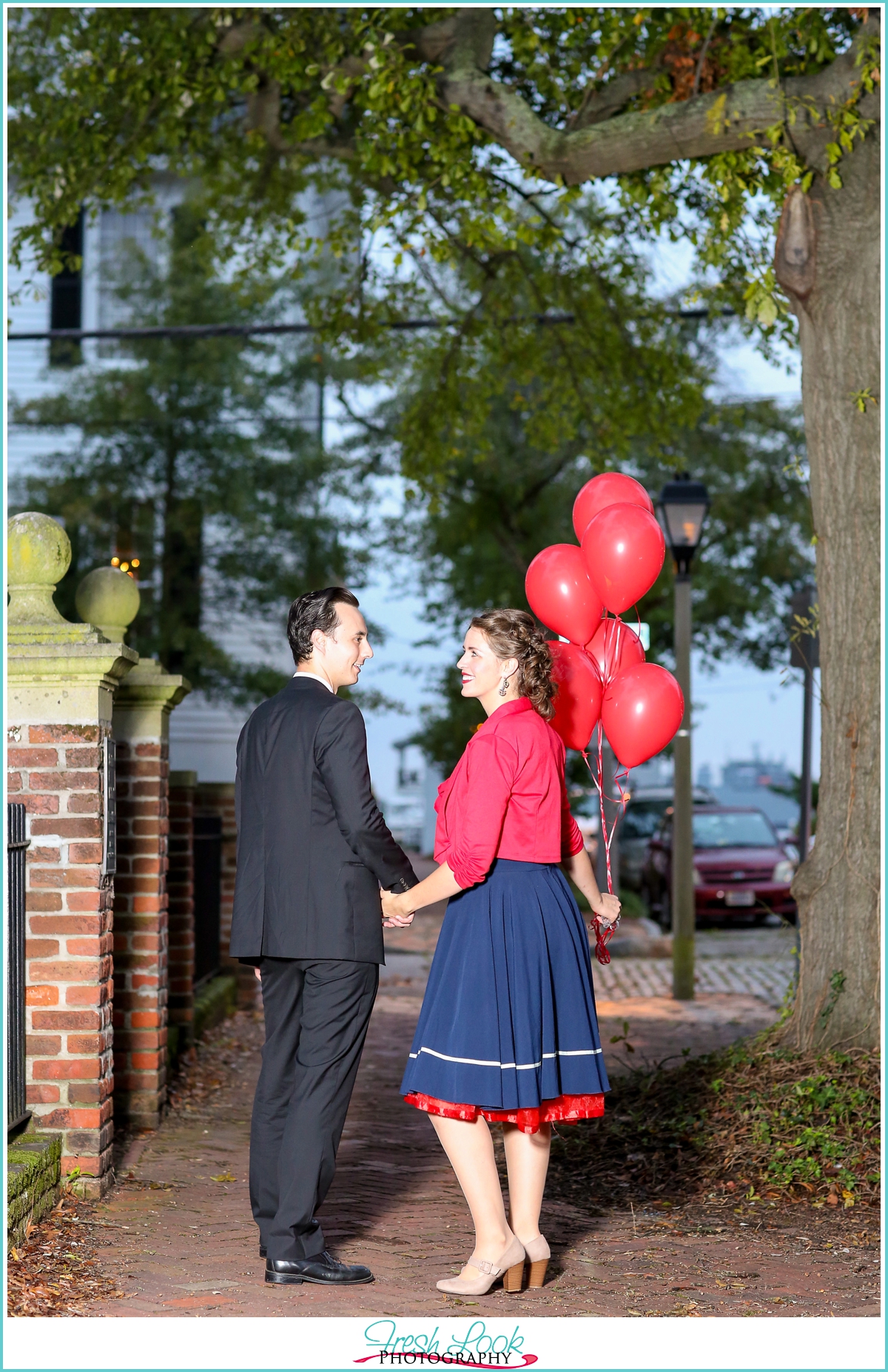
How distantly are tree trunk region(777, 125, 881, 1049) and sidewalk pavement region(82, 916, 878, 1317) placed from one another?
1.24 m

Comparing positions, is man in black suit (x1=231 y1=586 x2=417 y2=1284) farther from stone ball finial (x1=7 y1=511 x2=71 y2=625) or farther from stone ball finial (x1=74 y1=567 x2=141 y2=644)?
stone ball finial (x1=74 y1=567 x2=141 y2=644)

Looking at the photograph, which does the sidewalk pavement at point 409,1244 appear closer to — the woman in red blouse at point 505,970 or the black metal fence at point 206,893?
the woman in red blouse at point 505,970

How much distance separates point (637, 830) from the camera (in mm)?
20547

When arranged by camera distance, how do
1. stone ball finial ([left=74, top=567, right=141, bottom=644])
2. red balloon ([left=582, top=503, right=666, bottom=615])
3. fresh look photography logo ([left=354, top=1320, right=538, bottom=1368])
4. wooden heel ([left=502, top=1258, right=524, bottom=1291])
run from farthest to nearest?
stone ball finial ([left=74, top=567, right=141, bottom=644]) → red balloon ([left=582, top=503, right=666, bottom=615]) → wooden heel ([left=502, top=1258, right=524, bottom=1291]) → fresh look photography logo ([left=354, top=1320, right=538, bottom=1368])

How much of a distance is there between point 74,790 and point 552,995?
1953 millimetres

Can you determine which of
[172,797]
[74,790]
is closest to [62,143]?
[172,797]

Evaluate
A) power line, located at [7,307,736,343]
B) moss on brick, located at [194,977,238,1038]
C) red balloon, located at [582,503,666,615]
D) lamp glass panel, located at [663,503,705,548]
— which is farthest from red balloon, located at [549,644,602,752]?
power line, located at [7,307,736,343]

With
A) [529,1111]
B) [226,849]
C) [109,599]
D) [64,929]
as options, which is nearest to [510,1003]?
[529,1111]

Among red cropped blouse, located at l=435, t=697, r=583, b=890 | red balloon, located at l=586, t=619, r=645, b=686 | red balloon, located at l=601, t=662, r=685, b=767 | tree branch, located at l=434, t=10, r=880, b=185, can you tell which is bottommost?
red cropped blouse, located at l=435, t=697, r=583, b=890

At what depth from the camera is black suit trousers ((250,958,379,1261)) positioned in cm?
417

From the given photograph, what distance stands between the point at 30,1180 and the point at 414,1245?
1253mm

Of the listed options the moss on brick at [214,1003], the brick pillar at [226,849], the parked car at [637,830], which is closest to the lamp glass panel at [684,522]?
the brick pillar at [226,849]

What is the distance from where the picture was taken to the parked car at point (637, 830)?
19.8 m

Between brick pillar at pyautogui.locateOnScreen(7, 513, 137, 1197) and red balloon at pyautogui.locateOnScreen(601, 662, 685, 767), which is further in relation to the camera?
brick pillar at pyautogui.locateOnScreen(7, 513, 137, 1197)
